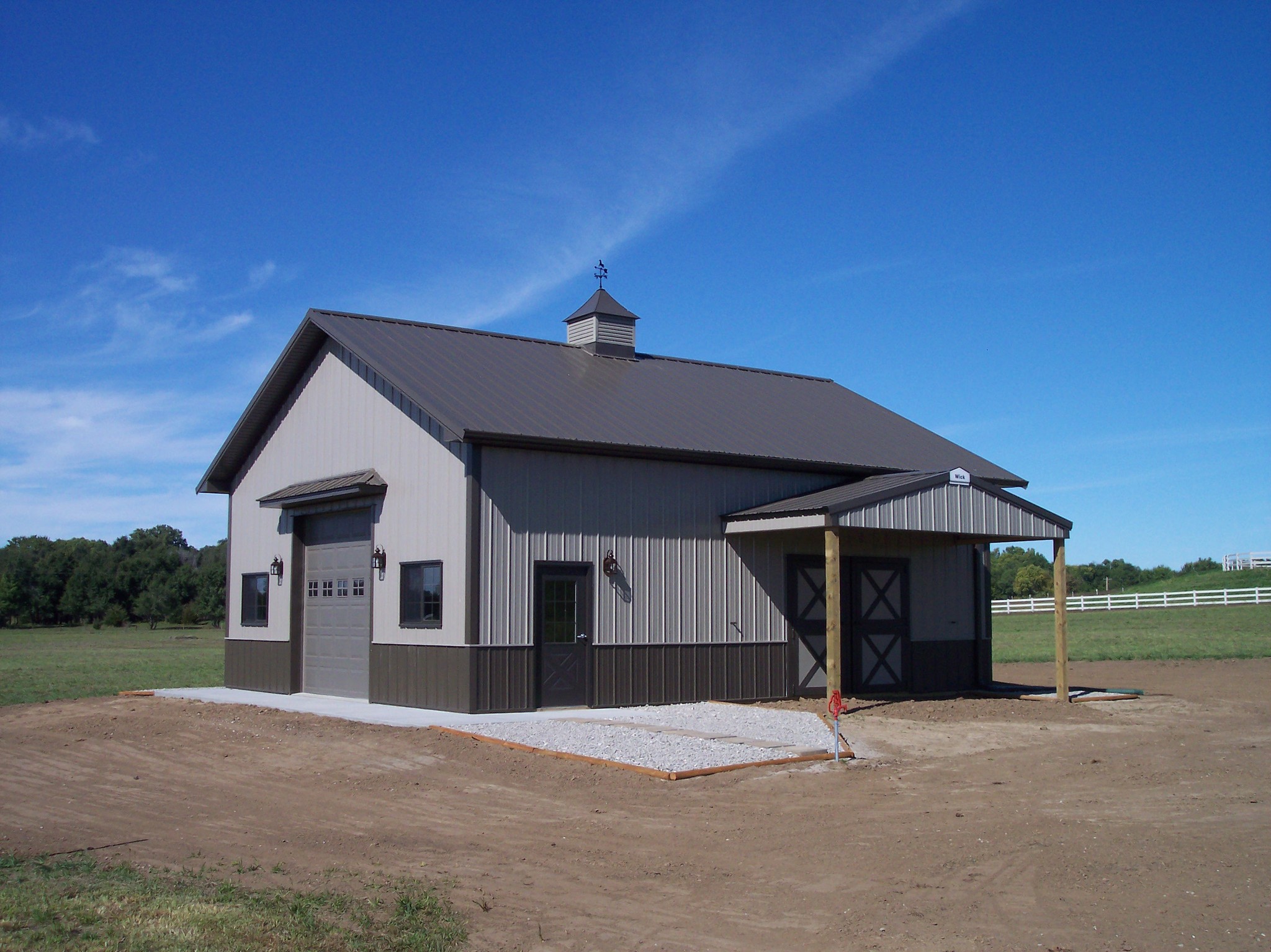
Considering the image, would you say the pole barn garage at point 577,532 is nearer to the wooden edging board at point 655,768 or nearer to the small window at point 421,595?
the small window at point 421,595

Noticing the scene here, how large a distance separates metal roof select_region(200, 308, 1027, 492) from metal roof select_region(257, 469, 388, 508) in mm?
1663

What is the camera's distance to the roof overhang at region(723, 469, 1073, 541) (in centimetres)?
1697

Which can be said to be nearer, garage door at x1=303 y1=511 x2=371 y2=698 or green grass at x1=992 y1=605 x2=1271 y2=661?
garage door at x1=303 y1=511 x2=371 y2=698

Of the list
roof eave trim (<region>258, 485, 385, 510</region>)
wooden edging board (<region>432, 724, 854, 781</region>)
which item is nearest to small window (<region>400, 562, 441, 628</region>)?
roof eave trim (<region>258, 485, 385, 510</region>)

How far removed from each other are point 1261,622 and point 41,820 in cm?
4397

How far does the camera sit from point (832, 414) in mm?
23469

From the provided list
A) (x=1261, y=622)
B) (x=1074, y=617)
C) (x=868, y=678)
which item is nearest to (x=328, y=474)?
(x=868, y=678)

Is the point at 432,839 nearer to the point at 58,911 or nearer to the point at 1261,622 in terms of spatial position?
the point at 58,911

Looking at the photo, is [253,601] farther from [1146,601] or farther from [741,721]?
[1146,601]

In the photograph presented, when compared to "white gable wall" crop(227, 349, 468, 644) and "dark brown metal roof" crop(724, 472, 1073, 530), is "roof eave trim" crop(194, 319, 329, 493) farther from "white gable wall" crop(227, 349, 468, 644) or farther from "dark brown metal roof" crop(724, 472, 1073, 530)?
"dark brown metal roof" crop(724, 472, 1073, 530)

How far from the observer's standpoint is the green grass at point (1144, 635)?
1282 inches

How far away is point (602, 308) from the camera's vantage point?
2259cm

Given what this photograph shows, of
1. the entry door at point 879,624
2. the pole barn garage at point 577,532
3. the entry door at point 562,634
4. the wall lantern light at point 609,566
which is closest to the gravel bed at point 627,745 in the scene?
the entry door at point 562,634

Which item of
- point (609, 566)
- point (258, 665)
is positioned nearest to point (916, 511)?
point (609, 566)
